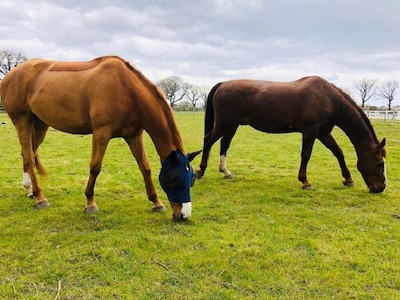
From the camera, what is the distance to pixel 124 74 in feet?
14.6

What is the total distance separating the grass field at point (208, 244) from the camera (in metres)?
2.77

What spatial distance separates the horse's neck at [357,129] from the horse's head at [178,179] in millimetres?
3373

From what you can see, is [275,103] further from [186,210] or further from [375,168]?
[186,210]

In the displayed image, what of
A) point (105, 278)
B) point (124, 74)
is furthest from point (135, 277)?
point (124, 74)

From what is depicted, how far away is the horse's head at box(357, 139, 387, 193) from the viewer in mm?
5684

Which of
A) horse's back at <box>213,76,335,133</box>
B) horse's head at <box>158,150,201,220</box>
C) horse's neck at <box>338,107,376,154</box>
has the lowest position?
horse's head at <box>158,150,201,220</box>

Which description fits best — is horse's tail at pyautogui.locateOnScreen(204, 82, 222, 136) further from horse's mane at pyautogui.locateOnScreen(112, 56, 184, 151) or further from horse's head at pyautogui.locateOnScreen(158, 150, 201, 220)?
horse's head at pyautogui.locateOnScreen(158, 150, 201, 220)

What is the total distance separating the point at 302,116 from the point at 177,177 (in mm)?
3162

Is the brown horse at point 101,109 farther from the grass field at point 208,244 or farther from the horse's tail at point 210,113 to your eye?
the horse's tail at point 210,113

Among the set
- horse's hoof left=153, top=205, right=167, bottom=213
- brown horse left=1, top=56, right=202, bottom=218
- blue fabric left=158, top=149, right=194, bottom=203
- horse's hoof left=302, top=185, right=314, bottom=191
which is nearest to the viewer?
blue fabric left=158, top=149, right=194, bottom=203

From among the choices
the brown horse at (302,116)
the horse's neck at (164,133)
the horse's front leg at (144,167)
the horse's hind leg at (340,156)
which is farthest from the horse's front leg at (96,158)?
the horse's hind leg at (340,156)

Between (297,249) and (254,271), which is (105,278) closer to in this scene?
(254,271)

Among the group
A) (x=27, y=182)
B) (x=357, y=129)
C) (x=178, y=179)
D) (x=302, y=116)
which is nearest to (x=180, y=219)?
(x=178, y=179)

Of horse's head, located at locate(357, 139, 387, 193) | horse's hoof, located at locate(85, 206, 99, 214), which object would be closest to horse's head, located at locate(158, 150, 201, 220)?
horse's hoof, located at locate(85, 206, 99, 214)
